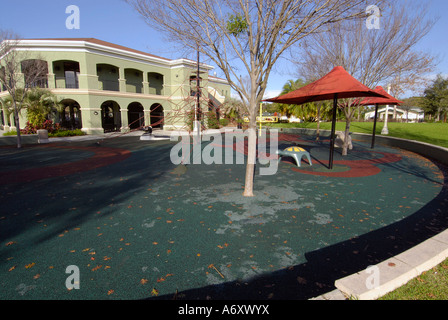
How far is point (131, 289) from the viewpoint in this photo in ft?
9.90

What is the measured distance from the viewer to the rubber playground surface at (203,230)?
314 centimetres

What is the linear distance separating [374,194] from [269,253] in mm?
4431

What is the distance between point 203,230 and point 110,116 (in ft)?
112

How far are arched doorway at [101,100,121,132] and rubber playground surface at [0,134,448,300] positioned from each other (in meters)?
23.4

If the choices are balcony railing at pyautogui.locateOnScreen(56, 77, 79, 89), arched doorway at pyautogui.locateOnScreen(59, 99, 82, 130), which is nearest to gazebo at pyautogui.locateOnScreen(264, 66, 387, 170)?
balcony railing at pyautogui.locateOnScreen(56, 77, 79, 89)

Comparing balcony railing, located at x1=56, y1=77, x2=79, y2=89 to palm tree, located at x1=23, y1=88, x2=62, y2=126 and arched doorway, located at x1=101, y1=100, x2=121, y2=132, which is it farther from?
arched doorway, located at x1=101, y1=100, x2=121, y2=132

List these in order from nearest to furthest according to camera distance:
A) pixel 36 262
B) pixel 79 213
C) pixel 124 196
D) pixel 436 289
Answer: pixel 436 289 < pixel 36 262 < pixel 79 213 < pixel 124 196

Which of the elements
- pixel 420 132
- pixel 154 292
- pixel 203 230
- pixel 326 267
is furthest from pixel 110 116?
pixel 326 267

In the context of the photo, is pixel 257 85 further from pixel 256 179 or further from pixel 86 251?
pixel 86 251

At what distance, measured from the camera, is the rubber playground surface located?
10.3 ft

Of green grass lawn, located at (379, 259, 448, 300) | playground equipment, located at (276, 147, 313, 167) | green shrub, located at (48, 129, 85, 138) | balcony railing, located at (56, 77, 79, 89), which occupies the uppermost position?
balcony railing, located at (56, 77, 79, 89)
